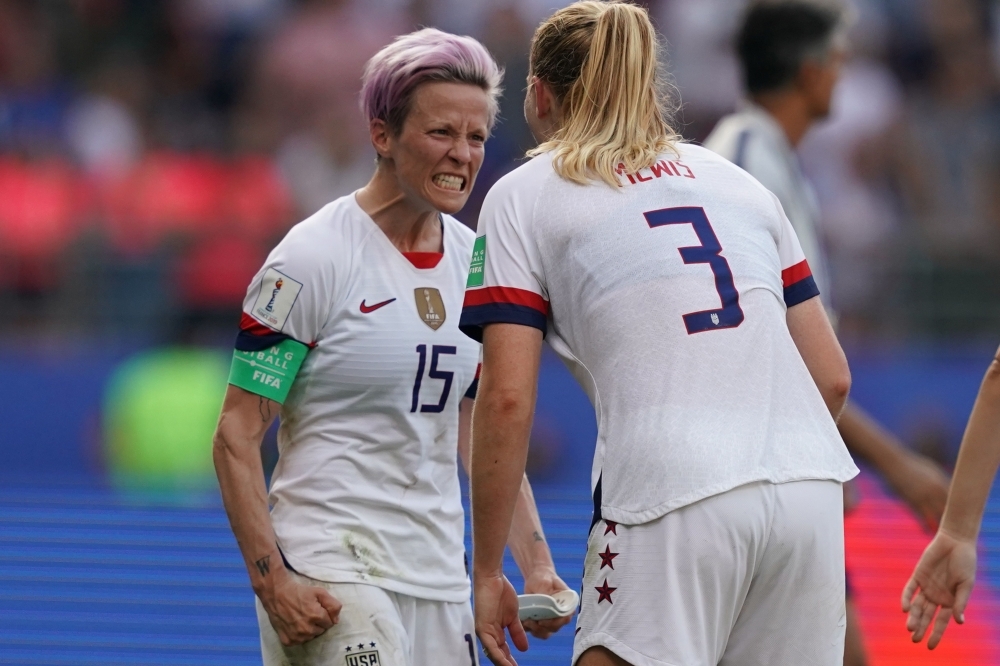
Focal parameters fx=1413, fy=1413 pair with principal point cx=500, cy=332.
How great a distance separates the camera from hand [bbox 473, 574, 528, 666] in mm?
3062

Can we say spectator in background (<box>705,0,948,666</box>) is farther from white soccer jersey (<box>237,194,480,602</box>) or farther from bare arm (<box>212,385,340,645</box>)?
bare arm (<box>212,385,340,645</box>)

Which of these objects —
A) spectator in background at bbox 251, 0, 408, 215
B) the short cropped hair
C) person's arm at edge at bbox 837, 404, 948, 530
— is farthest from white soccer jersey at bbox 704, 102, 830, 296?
spectator in background at bbox 251, 0, 408, 215

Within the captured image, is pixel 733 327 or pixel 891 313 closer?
pixel 733 327

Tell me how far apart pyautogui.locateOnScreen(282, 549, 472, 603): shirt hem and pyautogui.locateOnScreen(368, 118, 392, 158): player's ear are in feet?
3.42

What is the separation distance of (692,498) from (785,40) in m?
2.51

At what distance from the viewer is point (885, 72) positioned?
1130 cm

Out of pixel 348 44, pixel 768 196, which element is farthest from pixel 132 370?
pixel 768 196

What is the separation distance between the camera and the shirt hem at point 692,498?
2777 mm

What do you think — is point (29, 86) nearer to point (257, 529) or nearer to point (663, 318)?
point (257, 529)

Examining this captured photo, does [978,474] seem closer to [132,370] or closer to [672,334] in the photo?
[672,334]

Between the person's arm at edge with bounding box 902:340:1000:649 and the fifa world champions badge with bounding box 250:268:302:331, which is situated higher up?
the fifa world champions badge with bounding box 250:268:302:331

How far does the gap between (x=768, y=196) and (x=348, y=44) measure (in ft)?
28.4

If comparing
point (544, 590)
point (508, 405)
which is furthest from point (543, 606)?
point (508, 405)

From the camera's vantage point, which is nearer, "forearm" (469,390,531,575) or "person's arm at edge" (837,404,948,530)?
"forearm" (469,390,531,575)
